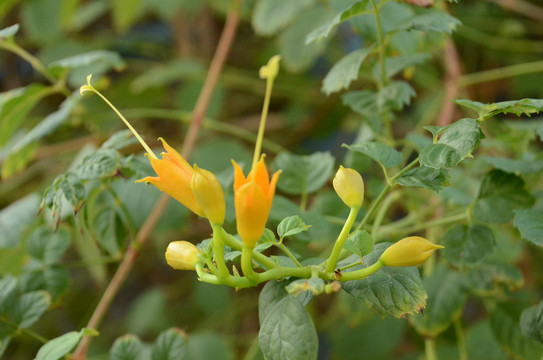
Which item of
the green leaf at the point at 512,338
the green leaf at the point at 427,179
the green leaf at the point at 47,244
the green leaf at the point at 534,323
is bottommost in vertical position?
the green leaf at the point at 512,338

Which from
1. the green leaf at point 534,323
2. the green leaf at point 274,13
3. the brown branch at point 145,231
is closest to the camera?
the green leaf at point 534,323

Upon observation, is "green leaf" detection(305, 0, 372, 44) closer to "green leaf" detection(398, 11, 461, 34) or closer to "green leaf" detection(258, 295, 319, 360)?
"green leaf" detection(398, 11, 461, 34)

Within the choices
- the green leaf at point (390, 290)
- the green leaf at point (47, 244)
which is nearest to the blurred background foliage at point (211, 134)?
the green leaf at point (47, 244)

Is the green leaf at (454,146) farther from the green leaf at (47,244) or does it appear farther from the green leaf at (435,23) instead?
the green leaf at (47,244)

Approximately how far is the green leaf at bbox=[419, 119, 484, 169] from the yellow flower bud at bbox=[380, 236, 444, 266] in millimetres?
51

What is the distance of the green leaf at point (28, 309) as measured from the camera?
0.45m

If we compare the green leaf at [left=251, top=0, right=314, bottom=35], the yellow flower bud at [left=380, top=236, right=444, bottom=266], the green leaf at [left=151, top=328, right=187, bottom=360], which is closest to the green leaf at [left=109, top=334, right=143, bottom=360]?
the green leaf at [left=151, top=328, right=187, bottom=360]

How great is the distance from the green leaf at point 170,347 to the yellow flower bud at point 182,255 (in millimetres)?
153

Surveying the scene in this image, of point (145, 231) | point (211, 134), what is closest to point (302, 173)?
point (145, 231)

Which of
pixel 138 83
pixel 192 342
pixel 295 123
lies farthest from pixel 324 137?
pixel 192 342

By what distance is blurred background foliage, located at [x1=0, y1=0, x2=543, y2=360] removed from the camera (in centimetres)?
55

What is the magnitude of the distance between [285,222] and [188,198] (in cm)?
7

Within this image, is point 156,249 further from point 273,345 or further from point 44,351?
point 273,345

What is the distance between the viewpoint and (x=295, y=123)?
1.26 metres
